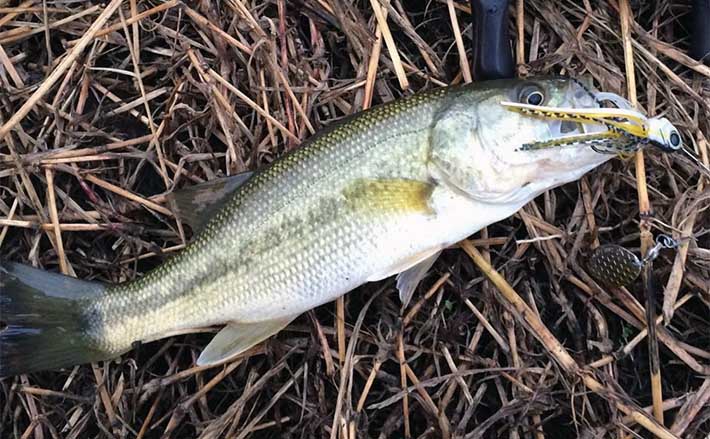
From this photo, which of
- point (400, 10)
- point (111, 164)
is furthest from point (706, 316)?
point (111, 164)

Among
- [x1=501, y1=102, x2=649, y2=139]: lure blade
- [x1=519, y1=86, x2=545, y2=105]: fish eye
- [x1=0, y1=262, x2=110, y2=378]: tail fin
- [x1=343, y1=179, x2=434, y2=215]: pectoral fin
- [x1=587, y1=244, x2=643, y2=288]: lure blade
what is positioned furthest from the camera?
[x1=0, y1=262, x2=110, y2=378]: tail fin

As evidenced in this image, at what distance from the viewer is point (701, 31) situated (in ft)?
8.96

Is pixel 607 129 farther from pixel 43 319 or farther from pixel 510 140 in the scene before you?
pixel 43 319

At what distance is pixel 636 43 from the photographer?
2.77 m

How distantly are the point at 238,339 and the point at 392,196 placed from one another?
3.00 feet

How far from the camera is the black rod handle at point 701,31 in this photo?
106 inches

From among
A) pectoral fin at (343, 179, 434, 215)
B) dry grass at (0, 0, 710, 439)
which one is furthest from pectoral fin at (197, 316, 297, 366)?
pectoral fin at (343, 179, 434, 215)

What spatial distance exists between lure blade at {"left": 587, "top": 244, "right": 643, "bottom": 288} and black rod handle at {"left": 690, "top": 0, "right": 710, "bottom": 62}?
972mm

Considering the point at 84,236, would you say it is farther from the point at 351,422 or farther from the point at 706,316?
the point at 706,316

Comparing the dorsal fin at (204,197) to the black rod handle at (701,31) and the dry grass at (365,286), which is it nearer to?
the dry grass at (365,286)

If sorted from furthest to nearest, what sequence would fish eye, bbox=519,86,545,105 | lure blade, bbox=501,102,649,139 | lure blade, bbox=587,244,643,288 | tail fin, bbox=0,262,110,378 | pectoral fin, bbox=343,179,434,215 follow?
tail fin, bbox=0,262,110,378 → lure blade, bbox=587,244,643,288 → pectoral fin, bbox=343,179,434,215 → fish eye, bbox=519,86,545,105 → lure blade, bbox=501,102,649,139

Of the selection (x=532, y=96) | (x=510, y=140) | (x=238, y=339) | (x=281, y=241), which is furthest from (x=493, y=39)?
(x=238, y=339)

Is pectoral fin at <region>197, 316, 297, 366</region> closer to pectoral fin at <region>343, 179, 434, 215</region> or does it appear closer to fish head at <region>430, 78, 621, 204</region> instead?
pectoral fin at <region>343, 179, 434, 215</region>

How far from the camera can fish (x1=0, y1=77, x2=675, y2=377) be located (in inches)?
90.7
